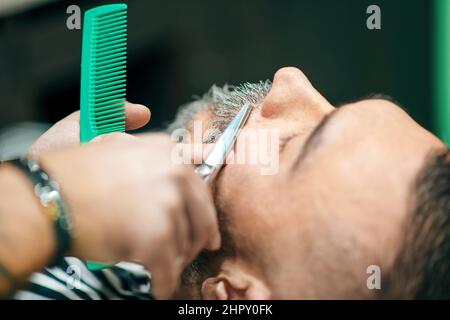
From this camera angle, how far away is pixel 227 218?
746mm

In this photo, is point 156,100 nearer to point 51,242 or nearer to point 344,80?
point 344,80

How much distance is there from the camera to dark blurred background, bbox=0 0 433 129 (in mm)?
1663

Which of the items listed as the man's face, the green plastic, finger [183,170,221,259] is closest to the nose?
the man's face

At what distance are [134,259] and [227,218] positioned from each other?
0.18 meters

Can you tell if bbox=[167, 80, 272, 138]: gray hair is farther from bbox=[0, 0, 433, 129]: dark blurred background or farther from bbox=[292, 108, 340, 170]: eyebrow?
bbox=[0, 0, 433, 129]: dark blurred background

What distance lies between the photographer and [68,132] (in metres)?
0.97

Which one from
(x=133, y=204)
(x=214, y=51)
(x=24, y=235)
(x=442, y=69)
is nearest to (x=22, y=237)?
(x=24, y=235)

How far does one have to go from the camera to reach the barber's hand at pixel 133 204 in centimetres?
59

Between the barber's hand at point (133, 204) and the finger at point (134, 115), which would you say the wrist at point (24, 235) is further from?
the finger at point (134, 115)

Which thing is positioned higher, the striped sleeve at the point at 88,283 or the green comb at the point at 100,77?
the green comb at the point at 100,77

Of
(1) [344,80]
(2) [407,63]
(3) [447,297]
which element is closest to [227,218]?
(3) [447,297]

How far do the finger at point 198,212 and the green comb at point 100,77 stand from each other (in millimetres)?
339

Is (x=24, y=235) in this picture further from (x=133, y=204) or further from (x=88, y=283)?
(x=88, y=283)

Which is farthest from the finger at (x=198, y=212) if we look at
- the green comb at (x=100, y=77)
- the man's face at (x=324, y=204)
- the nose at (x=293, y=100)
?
the green comb at (x=100, y=77)
